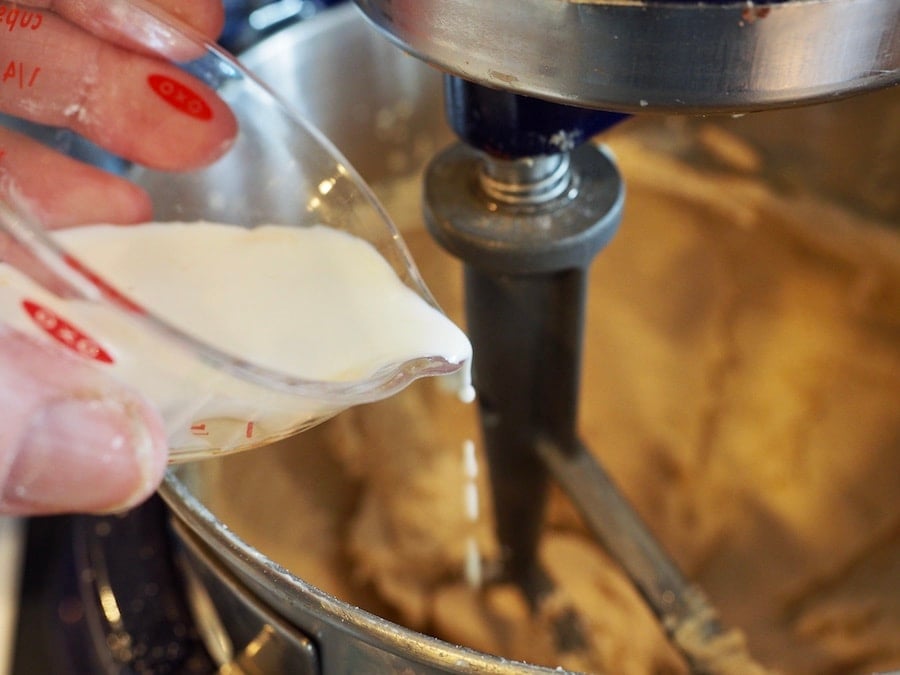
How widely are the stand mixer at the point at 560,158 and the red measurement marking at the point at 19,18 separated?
0.15m

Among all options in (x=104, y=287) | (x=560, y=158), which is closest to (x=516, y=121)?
(x=560, y=158)

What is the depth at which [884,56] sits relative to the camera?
238 millimetres

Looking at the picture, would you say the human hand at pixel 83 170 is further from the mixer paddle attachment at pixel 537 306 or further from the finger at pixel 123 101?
the mixer paddle attachment at pixel 537 306

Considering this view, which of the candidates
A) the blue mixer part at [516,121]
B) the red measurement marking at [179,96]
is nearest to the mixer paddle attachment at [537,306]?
the blue mixer part at [516,121]

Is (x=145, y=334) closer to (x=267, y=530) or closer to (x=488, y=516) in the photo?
(x=267, y=530)

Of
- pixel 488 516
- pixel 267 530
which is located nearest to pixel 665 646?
pixel 488 516

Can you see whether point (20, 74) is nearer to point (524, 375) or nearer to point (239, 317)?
point (239, 317)

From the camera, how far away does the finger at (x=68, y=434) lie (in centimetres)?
25

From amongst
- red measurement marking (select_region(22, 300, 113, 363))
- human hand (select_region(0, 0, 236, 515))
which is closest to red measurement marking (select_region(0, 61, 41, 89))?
human hand (select_region(0, 0, 236, 515))

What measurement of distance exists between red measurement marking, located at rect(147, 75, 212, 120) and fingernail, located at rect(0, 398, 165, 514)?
0.18m

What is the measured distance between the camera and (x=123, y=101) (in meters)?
0.40

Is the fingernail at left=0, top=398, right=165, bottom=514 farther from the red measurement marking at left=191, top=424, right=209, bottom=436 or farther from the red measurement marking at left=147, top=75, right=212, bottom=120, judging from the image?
the red measurement marking at left=147, top=75, right=212, bottom=120

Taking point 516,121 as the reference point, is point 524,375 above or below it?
below

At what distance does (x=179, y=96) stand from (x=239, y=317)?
4.7 inches
